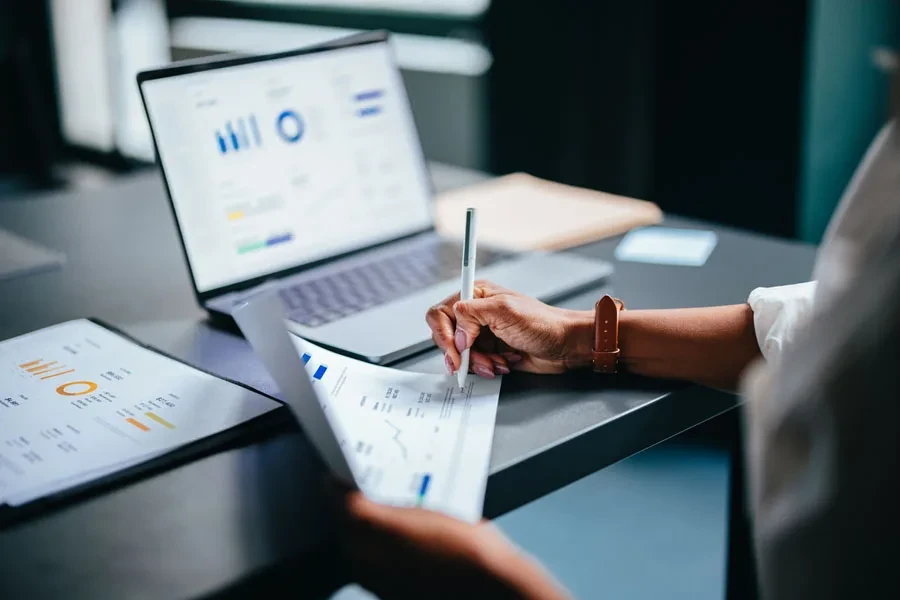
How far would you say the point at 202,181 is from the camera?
3.70 feet

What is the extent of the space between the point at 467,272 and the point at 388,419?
196mm

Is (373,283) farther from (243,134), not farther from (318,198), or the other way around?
(243,134)

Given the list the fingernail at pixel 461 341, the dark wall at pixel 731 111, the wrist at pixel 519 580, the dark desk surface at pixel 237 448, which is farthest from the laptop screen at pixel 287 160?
the dark wall at pixel 731 111

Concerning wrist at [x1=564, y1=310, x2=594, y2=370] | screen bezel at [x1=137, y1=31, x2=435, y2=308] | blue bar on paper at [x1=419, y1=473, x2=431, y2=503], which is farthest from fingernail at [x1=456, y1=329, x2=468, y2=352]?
screen bezel at [x1=137, y1=31, x2=435, y2=308]

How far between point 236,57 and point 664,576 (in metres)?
1.25

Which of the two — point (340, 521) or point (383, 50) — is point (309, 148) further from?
point (340, 521)

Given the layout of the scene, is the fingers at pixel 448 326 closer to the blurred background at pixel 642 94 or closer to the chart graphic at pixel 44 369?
the chart graphic at pixel 44 369

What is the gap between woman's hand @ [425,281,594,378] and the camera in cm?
94

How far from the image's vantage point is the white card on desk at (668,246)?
1.28 metres

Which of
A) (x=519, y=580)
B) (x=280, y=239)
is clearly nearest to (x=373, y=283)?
(x=280, y=239)

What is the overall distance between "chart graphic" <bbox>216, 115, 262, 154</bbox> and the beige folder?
1.13 ft

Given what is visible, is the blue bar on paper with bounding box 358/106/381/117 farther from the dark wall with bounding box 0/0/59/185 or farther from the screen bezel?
the dark wall with bounding box 0/0/59/185

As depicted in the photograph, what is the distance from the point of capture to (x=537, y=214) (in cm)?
153

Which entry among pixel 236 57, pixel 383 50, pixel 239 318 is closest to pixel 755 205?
pixel 383 50
